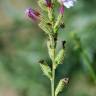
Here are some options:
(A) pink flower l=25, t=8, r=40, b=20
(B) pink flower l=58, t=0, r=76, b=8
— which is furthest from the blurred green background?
(B) pink flower l=58, t=0, r=76, b=8

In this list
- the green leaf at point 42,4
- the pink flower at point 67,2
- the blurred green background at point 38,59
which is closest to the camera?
the pink flower at point 67,2

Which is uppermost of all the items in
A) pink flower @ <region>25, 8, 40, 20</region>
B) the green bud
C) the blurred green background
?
pink flower @ <region>25, 8, 40, 20</region>

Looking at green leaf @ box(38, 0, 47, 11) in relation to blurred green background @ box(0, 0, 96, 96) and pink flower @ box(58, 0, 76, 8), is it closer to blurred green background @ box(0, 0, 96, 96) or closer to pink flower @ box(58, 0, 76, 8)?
pink flower @ box(58, 0, 76, 8)

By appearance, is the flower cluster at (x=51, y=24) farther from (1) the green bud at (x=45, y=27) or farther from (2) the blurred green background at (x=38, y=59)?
(2) the blurred green background at (x=38, y=59)

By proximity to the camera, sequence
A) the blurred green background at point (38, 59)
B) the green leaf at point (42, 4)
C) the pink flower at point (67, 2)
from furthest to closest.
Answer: the blurred green background at point (38, 59) < the green leaf at point (42, 4) < the pink flower at point (67, 2)

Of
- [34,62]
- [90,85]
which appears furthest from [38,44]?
[90,85]

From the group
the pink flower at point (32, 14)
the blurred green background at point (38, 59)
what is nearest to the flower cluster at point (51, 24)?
the pink flower at point (32, 14)

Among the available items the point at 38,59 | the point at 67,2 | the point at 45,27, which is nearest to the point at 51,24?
the point at 45,27

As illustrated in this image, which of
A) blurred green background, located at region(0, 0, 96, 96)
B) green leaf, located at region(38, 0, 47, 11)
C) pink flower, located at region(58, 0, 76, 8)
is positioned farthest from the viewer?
blurred green background, located at region(0, 0, 96, 96)

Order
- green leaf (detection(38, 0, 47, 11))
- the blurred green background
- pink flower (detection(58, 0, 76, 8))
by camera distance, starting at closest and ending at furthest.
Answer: pink flower (detection(58, 0, 76, 8)) < green leaf (detection(38, 0, 47, 11)) < the blurred green background

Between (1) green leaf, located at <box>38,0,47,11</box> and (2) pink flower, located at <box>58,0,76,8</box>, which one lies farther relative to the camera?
(1) green leaf, located at <box>38,0,47,11</box>

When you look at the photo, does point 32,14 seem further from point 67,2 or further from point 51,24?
point 67,2

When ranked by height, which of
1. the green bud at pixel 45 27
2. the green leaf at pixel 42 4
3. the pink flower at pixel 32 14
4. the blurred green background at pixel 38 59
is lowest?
the blurred green background at pixel 38 59
